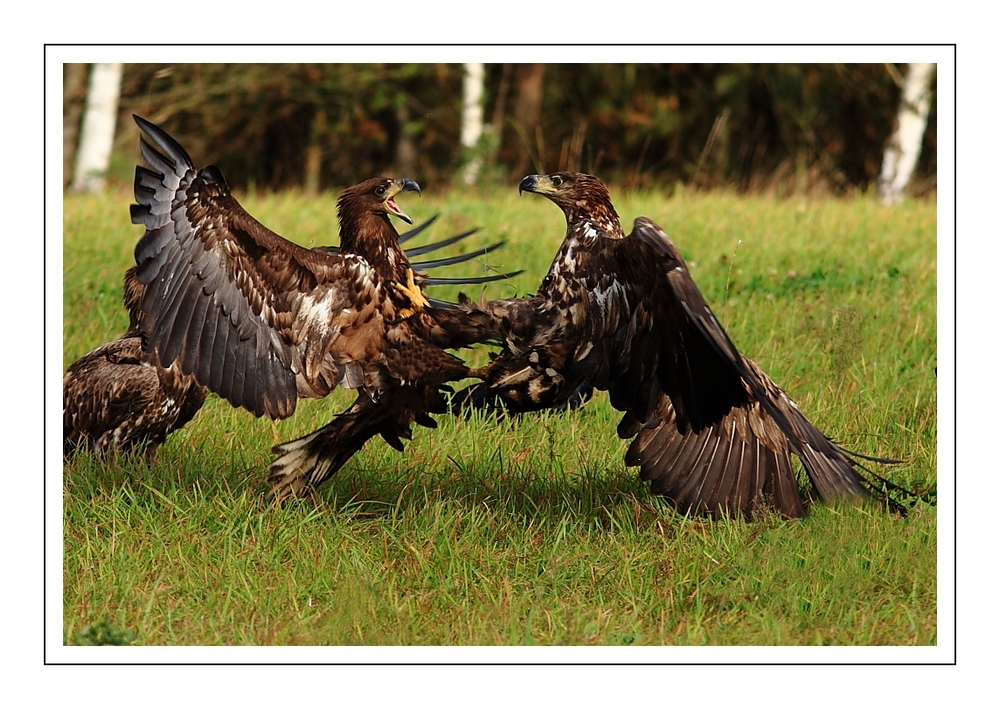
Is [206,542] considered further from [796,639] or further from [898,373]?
[898,373]

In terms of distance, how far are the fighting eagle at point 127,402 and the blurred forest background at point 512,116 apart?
909 cm

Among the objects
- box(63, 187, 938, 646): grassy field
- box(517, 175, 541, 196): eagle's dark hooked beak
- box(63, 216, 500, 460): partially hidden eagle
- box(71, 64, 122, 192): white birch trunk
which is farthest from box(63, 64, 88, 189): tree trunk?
box(517, 175, 541, 196): eagle's dark hooked beak

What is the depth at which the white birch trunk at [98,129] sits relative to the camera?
13328 millimetres

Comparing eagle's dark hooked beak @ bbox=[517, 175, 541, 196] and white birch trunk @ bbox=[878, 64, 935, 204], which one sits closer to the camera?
eagle's dark hooked beak @ bbox=[517, 175, 541, 196]

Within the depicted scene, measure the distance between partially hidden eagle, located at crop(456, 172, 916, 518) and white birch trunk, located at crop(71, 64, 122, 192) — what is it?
936cm

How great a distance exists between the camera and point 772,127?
17.6 metres

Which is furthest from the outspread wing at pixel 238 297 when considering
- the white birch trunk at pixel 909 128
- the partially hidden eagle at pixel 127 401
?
the white birch trunk at pixel 909 128

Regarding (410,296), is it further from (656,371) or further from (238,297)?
(656,371)

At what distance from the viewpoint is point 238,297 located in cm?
473

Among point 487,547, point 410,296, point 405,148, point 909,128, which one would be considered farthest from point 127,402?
point 405,148

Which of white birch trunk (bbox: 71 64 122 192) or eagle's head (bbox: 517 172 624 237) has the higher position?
white birch trunk (bbox: 71 64 122 192)

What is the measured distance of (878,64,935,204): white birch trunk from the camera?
44.3 feet

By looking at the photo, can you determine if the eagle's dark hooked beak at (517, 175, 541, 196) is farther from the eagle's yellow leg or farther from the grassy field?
the eagle's yellow leg

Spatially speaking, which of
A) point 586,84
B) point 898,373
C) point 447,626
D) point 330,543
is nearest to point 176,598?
point 330,543
